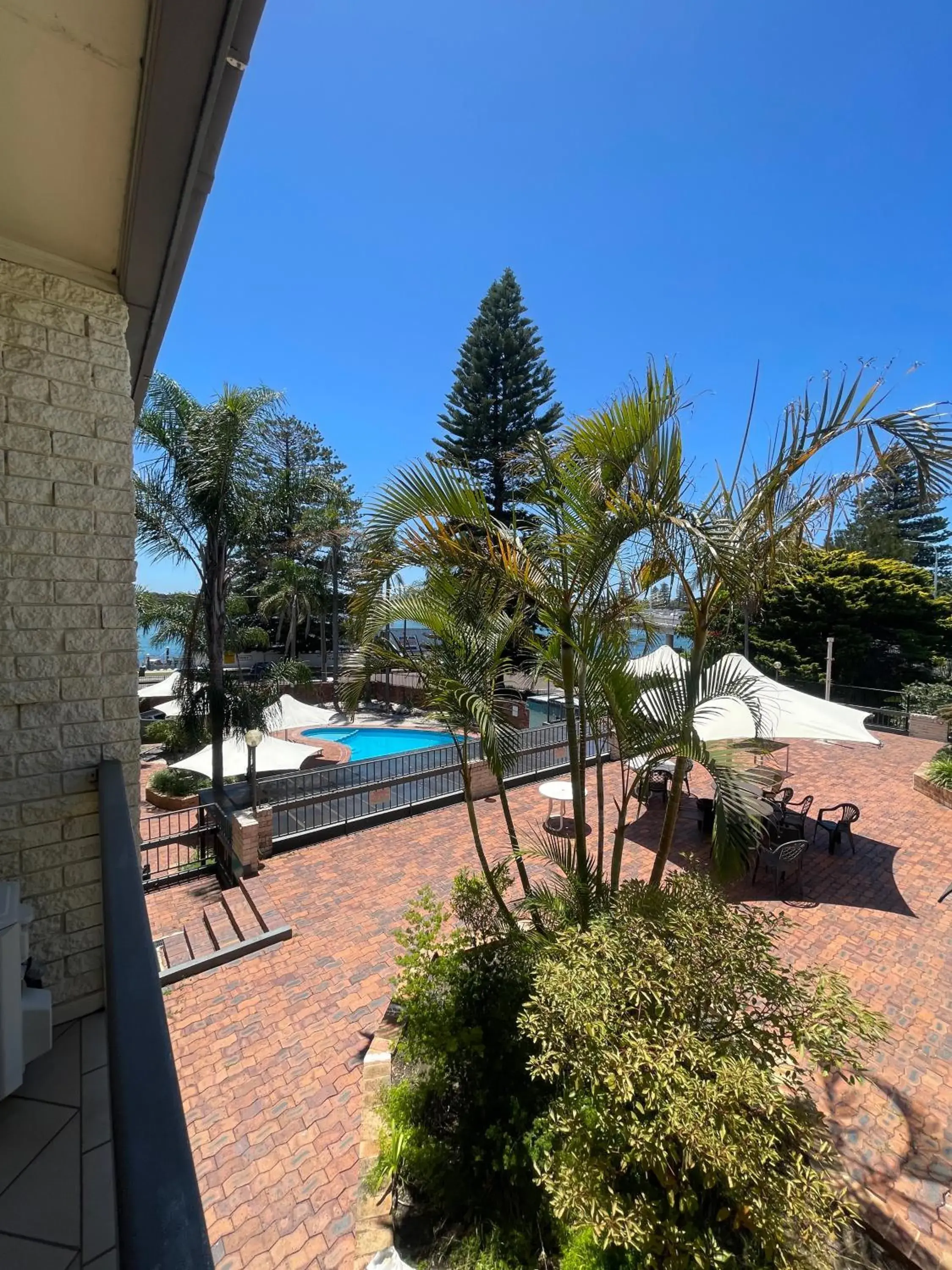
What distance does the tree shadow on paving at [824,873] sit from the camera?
6.15m

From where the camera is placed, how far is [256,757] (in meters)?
9.59

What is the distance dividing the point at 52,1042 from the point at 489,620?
3177 mm

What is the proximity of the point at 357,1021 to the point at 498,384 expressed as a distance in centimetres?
2605

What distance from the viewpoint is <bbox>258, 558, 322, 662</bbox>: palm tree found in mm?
22719

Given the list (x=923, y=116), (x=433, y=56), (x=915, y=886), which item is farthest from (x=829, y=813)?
(x=433, y=56)

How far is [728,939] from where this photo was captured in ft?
9.20

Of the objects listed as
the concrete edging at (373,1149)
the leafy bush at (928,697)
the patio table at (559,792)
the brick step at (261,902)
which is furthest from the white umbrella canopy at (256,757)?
the leafy bush at (928,697)

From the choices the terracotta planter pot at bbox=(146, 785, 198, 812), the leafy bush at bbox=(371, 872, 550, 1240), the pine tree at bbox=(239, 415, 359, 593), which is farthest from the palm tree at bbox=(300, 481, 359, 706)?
the leafy bush at bbox=(371, 872, 550, 1240)

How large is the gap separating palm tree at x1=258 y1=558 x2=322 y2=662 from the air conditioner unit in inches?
780

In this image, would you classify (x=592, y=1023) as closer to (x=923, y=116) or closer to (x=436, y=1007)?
(x=436, y=1007)

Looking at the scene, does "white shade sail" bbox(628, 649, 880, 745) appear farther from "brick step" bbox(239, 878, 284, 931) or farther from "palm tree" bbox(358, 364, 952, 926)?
"brick step" bbox(239, 878, 284, 931)

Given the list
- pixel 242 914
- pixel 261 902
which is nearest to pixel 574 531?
pixel 261 902

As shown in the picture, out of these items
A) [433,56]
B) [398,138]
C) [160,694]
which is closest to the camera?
[433,56]

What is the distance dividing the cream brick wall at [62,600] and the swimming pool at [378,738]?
13352 mm
